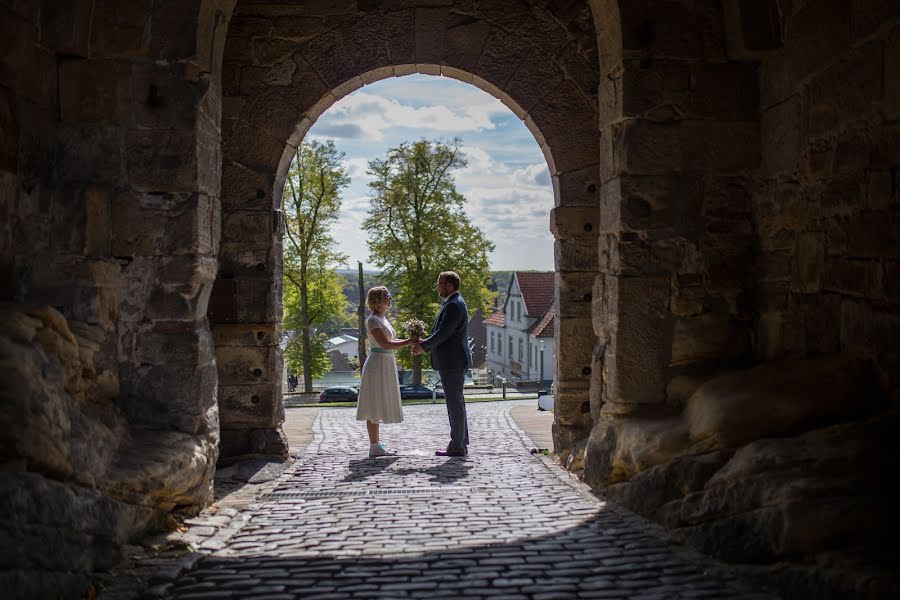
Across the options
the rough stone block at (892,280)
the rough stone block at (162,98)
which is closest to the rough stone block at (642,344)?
the rough stone block at (892,280)

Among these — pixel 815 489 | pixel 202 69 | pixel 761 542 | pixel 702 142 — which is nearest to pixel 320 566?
pixel 761 542

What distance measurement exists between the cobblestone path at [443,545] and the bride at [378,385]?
1.86 feet

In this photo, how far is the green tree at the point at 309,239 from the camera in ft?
68.5

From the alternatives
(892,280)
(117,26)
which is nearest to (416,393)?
(117,26)

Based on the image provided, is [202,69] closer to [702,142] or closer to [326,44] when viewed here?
[326,44]

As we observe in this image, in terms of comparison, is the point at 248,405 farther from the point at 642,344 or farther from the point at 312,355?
the point at 312,355

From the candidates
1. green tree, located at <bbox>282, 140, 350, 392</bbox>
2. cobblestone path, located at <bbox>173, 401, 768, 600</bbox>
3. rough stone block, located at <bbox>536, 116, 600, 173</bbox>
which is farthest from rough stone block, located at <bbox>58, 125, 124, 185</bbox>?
green tree, located at <bbox>282, 140, 350, 392</bbox>

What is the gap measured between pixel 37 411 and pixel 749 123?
399 centimetres

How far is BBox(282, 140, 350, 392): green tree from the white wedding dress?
14.6m

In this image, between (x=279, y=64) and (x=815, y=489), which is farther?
(x=279, y=64)

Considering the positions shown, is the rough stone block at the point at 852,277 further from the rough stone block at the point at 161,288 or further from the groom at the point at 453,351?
the rough stone block at the point at 161,288

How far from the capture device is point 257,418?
6.53m

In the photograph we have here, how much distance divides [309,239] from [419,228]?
2954 mm

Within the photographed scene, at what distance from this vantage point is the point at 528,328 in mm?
33219
